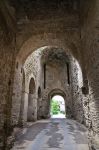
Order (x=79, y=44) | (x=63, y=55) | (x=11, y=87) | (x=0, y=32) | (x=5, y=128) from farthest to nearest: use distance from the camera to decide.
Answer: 1. (x=63, y=55)
2. (x=79, y=44)
3. (x=11, y=87)
4. (x=5, y=128)
5. (x=0, y=32)

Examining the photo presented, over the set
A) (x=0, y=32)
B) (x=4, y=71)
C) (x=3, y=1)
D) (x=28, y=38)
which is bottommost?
(x=4, y=71)

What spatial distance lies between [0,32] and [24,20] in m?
1.53

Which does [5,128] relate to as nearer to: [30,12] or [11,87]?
[11,87]

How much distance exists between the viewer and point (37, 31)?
5355mm

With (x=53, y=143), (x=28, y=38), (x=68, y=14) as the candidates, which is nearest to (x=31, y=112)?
(x=53, y=143)

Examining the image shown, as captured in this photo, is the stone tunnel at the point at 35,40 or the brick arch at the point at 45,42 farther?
the brick arch at the point at 45,42

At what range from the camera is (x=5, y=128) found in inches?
174

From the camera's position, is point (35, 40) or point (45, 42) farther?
point (45, 42)

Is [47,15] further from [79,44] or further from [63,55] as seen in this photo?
[63,55]

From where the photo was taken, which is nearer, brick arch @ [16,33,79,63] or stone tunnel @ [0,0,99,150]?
stone tunnel @ [0,0,99,150]

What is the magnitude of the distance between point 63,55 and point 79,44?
353 inches

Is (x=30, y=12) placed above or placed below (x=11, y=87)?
above

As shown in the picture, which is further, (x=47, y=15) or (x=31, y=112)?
(x=31, y=112)

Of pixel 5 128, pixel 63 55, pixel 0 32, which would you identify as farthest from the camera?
pixel 63 55
